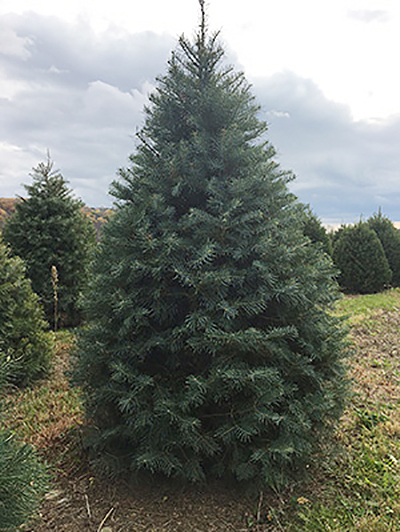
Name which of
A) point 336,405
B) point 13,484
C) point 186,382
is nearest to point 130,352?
point 186,382

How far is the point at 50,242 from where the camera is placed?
8258 mm

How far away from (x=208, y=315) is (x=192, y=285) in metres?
0.23

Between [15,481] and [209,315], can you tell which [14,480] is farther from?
[209,315]

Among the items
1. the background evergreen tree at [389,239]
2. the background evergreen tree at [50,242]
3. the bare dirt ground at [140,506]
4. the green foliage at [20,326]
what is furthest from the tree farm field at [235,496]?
the background evergreen tree at [389,239]

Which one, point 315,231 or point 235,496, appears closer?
point 235,496

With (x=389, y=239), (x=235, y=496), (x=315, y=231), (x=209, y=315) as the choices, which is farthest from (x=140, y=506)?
(x=389, y=239)

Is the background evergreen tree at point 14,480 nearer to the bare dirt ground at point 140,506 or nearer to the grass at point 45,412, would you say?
the bare dirt ground at point 140,506

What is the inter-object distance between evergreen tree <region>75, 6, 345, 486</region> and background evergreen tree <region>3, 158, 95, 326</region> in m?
5.12

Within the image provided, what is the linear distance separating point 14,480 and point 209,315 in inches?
58.1

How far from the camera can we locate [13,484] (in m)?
2.32

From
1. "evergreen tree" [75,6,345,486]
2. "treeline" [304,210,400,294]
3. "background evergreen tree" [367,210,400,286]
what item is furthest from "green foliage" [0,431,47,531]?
"background evergreen tree" [367,210,400,286]

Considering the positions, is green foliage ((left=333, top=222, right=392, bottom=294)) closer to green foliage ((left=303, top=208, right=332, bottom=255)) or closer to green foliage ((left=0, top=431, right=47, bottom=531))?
green foliage ((left=303, top=208, right=332, bottom=255))

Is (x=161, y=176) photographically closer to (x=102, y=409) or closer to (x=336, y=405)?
(x=102, y=409)

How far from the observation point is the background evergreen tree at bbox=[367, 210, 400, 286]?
15.1 m
